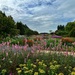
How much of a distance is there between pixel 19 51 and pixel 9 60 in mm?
1096

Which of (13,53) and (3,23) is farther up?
(3,23)

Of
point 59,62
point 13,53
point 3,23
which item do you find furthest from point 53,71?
point 3,23

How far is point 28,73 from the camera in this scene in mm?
5188

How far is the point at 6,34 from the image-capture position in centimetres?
2233

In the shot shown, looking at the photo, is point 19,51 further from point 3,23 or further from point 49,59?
point 3,23

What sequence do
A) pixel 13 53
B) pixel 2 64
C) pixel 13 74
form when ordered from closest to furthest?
pixel 13 74 → pixel 2 64 → pixel 13 53

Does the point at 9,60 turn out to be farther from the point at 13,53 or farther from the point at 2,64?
the point at 13,53

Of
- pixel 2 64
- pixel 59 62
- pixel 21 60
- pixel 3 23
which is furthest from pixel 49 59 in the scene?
pixel 3 23

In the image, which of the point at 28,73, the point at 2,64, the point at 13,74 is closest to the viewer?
the point at 28,73

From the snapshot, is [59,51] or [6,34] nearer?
[59,51]

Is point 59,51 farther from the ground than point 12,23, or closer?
closer

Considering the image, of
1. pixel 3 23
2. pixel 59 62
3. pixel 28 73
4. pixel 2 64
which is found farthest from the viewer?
pixel 3 23

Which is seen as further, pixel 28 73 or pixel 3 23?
pixel 3 23

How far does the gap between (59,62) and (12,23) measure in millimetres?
15256
